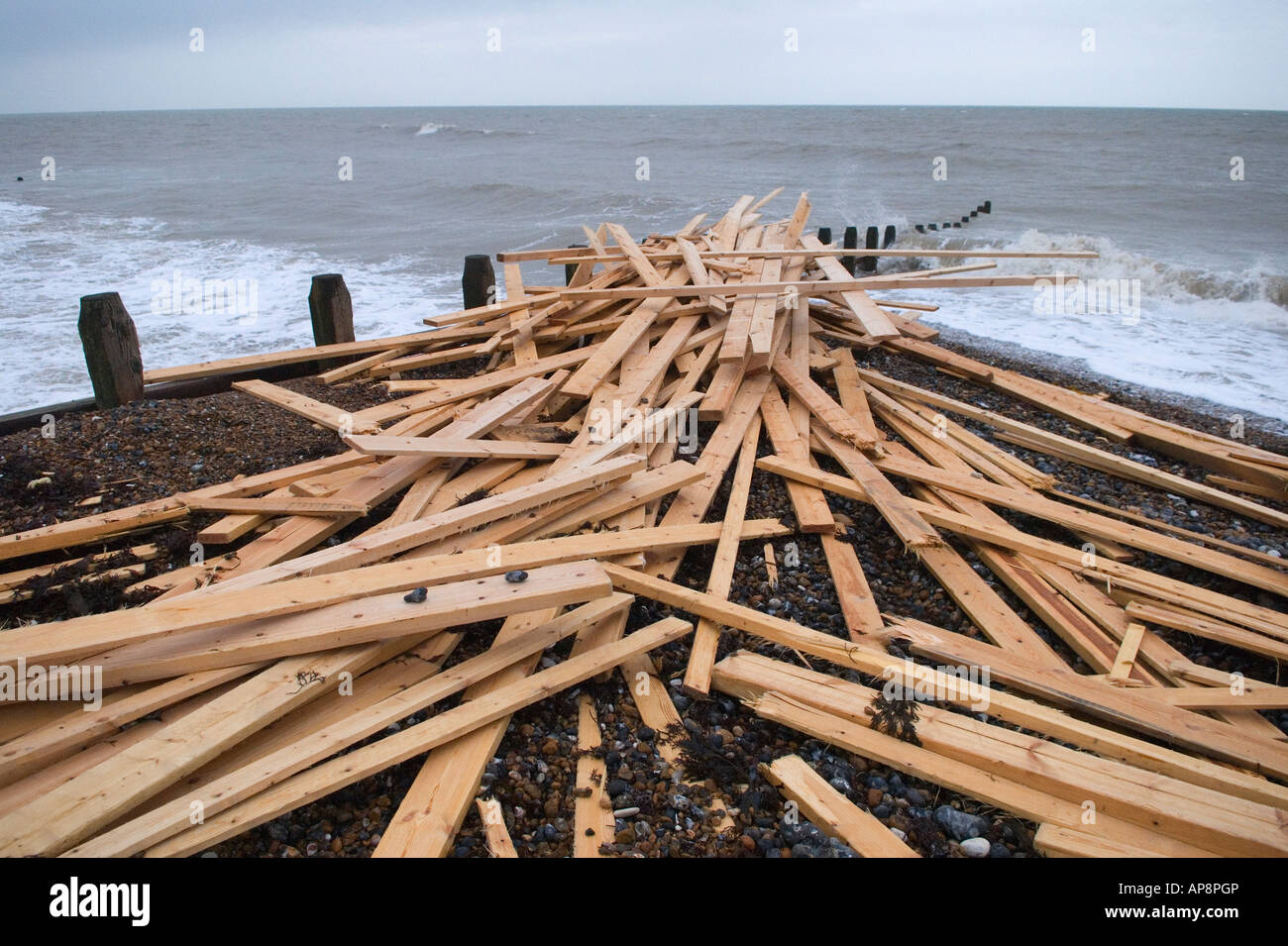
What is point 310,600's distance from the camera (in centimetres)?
298

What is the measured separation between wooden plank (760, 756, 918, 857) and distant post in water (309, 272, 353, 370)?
530 centimetres

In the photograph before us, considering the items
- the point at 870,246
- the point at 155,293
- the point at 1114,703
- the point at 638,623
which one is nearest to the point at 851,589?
the point at 638,623

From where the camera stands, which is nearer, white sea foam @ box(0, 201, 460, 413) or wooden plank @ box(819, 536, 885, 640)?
wooden plank @ box(819, 536, 885, 640)

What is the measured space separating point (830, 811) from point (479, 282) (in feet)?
20.5

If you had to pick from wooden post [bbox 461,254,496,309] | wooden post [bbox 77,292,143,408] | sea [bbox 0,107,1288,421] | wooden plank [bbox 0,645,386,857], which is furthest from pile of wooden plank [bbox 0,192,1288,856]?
sea [bbox 0,107,1288,421]

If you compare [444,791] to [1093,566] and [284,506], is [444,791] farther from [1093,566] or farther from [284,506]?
[1093,566]

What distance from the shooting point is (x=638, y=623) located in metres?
3.65

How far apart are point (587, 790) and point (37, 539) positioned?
3.02 m

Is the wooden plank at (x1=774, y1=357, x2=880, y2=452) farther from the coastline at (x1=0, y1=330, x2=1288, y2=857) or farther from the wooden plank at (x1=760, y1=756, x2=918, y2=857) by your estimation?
the wooden plank at (x1=760, y1=756, x2=918, y2=857)

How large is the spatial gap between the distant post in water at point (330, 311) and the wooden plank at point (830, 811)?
5.30m

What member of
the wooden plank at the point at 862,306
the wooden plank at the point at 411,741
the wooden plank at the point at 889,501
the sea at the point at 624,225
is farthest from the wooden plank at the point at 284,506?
the sea at the point at 624,225

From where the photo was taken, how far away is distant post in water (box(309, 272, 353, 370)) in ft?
21.7

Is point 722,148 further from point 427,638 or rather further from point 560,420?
point 427,638
